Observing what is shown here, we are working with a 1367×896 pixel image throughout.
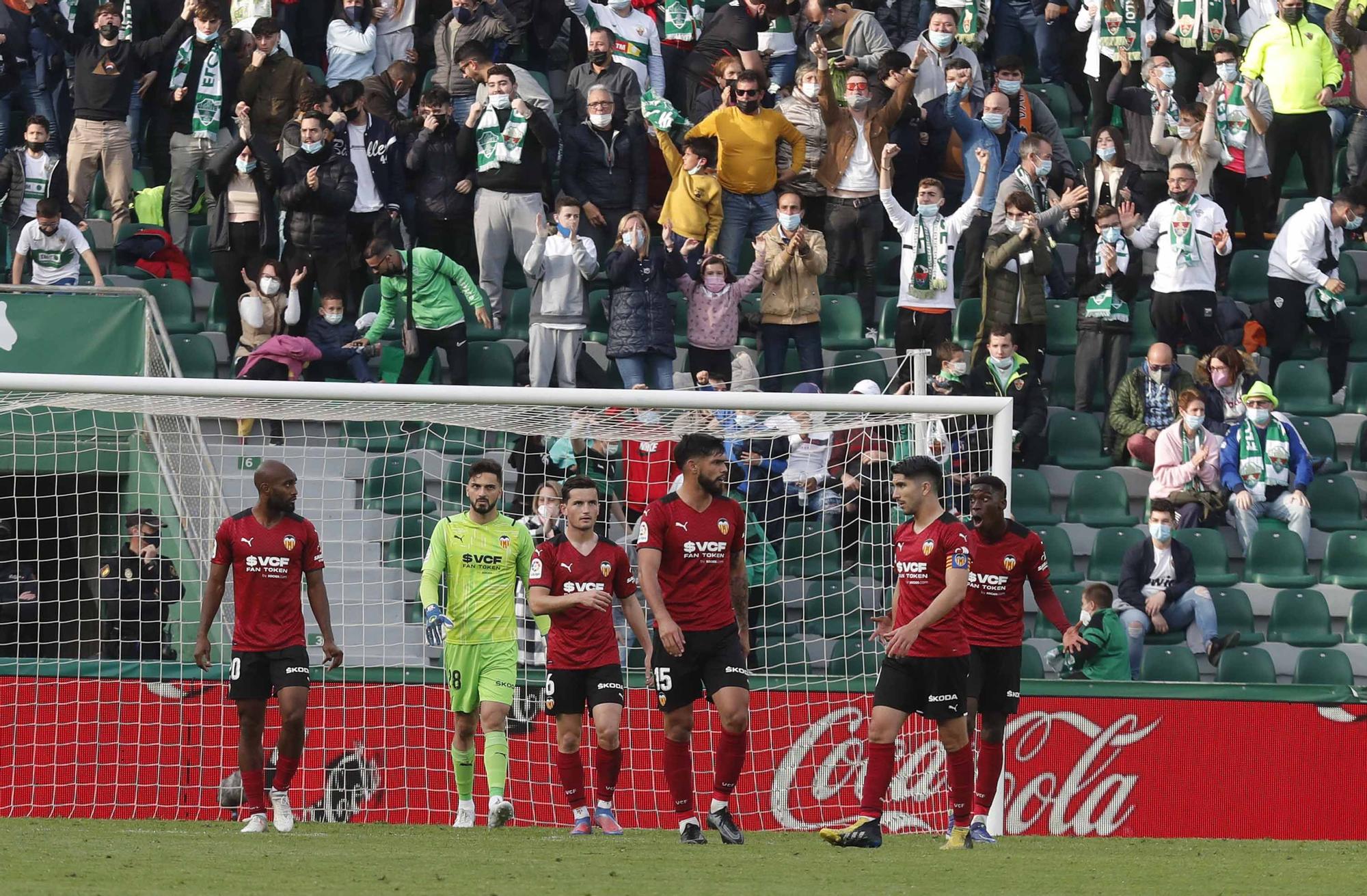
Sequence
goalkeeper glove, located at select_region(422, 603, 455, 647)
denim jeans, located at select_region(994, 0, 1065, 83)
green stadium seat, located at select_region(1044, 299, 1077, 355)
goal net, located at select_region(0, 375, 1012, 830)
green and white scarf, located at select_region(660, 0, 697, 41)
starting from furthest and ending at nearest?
1. denim jeans, located at select_region(994, 0, 1065, 83)
2. green and white scarf, located at select_region(660, 0, 697, 41)
3. green stadium seat, located at select_region(1044, 299, 1077, 355)
4. goal net, located at select_region(0, 375, 1012, 830)
5. goalkeeper glove, located at select_region(422, 603, 455, 647)

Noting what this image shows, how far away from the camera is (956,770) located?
9156mm

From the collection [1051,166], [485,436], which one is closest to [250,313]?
[485,436]

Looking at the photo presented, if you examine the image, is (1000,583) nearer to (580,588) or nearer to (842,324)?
(580,588)

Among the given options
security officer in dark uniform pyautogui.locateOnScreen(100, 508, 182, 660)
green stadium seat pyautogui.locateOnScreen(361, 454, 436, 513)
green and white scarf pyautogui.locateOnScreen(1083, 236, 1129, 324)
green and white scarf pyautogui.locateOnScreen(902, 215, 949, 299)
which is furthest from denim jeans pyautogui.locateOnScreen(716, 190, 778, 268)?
security officer in dark uniform pyautogui.locateOnScreen(100, 508, 182, 660)

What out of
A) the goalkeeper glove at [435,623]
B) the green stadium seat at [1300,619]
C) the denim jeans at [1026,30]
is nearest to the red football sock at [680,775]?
the goalkeeper glove at [435,623]

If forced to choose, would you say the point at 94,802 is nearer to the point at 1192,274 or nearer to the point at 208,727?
the point at 208,727

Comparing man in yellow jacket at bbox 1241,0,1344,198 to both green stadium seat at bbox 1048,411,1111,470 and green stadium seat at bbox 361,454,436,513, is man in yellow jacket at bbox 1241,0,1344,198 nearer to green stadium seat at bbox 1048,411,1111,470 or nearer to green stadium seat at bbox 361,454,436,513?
green stadium seat at bbox 1048,411,1111,470

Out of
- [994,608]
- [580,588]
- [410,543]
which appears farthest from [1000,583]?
[410,543]

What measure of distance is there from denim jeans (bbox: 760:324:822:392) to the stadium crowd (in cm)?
3

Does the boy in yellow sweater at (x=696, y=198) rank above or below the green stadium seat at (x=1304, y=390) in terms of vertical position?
above

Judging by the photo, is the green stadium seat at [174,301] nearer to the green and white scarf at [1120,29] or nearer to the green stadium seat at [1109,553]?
the green stadium seat at [1109,553]

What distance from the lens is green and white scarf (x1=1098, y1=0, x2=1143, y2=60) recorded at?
17172 millimetres

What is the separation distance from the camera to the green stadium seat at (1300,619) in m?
13.9

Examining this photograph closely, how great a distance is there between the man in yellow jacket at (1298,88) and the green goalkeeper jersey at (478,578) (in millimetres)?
9586
